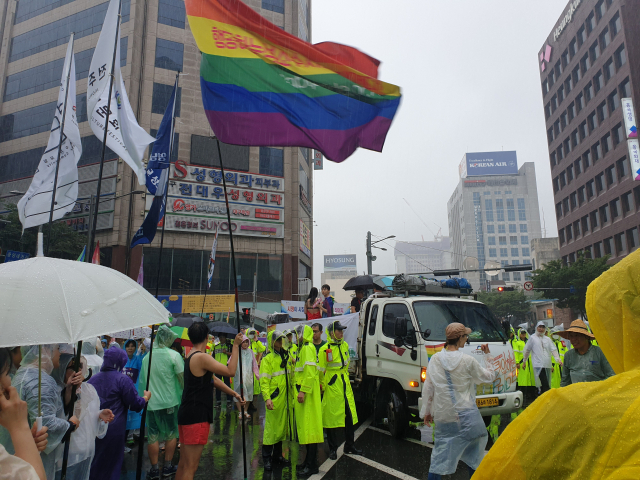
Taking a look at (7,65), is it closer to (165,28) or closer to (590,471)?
(165,28)

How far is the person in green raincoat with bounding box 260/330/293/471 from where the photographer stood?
6297mm

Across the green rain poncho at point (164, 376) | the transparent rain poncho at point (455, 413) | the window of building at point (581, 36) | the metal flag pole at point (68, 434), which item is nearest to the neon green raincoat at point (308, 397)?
the green rain poncho at point (164, 376)

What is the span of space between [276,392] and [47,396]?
364cm

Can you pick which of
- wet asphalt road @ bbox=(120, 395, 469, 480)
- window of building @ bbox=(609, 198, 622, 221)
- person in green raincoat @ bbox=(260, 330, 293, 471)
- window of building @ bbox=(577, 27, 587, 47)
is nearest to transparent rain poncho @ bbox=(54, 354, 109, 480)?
wet asphalt road @ bbox=(120, 395, 469, 480)

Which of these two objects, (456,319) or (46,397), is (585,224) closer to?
(456,319)

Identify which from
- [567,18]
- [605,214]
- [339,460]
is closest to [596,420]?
[339,460]

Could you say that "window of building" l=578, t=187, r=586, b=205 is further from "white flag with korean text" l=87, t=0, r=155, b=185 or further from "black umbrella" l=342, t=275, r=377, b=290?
"white flag with korean text" l=87, t=0, r=155, b=185

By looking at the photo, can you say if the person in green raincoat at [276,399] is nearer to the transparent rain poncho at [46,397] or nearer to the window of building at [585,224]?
the transparent rain poncho at [46,397]

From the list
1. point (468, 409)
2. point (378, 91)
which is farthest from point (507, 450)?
point (378, 91)

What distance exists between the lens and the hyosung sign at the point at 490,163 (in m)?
127

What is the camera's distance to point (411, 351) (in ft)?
A: 23.1

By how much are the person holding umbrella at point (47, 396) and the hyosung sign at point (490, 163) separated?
13361 centimetres

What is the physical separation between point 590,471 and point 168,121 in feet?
27.2

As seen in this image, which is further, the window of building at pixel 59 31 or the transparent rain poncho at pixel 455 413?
the window of building at pixel 59 31
